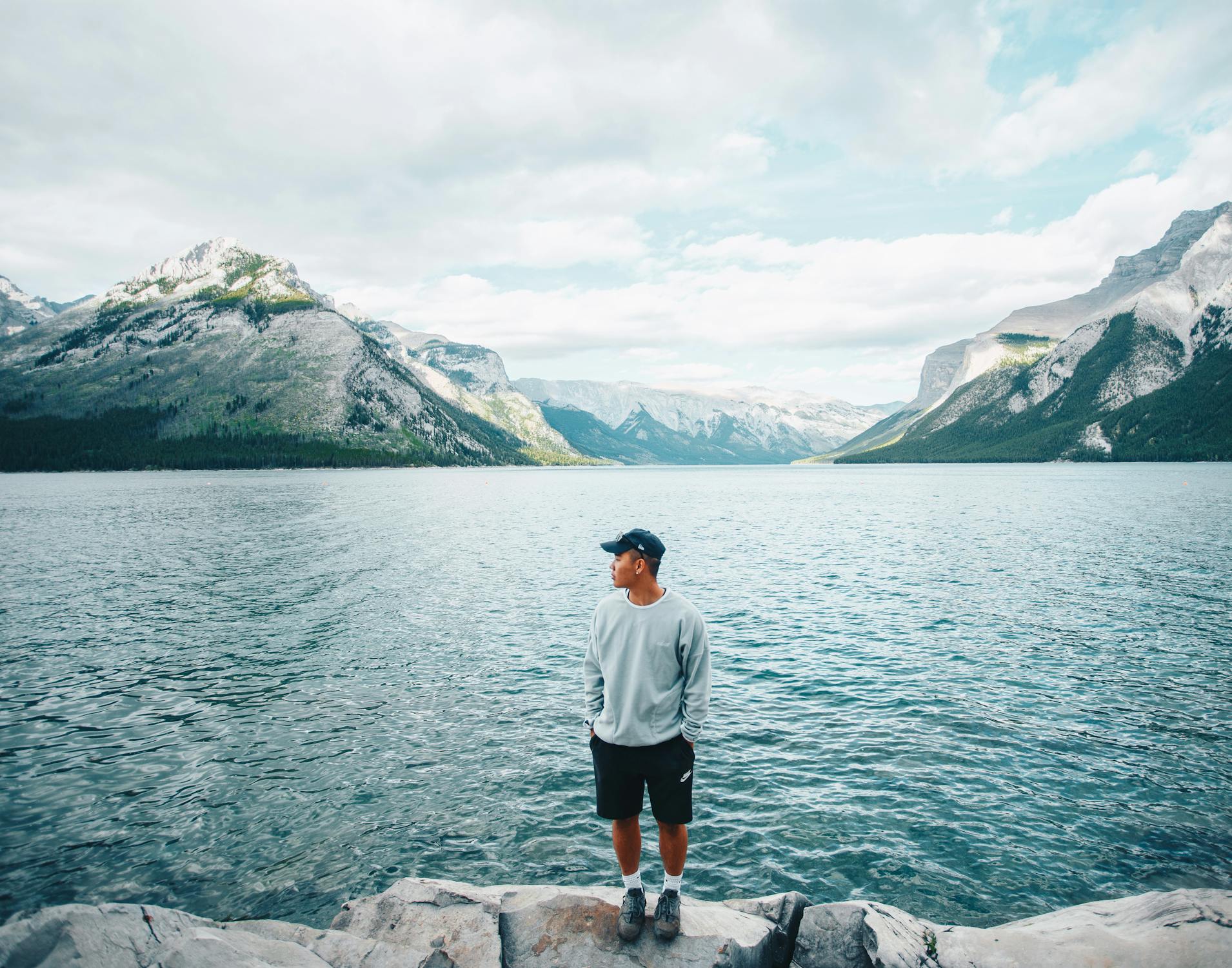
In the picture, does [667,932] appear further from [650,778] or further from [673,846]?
[650,778]

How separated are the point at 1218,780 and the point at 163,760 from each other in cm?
2502

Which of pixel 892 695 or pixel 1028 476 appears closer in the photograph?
pixel 892 695

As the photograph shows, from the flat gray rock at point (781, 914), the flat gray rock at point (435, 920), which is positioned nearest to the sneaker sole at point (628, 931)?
the flat gray rock at point (435, 920)

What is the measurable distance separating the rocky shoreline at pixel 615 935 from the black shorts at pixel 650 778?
5.26 ft

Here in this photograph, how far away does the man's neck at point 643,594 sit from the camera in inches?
336

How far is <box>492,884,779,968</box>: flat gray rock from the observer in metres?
8.10

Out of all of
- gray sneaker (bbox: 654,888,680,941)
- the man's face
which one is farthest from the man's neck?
gray sneaker (bbox: 654,888,680,941)

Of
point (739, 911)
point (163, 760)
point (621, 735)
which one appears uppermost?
point (621, 735)

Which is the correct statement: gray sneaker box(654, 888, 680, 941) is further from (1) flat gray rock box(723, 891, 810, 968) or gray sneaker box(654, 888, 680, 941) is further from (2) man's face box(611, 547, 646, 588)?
(2) man's face box(611, 547, 646, 588)

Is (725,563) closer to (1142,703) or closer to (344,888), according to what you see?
(1142,703)

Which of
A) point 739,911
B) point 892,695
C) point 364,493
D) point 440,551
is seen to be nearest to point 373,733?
point 739,911

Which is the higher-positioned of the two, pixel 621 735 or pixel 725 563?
pixel 621 735

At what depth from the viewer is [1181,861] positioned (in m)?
11.8

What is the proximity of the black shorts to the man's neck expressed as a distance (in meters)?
1.81
